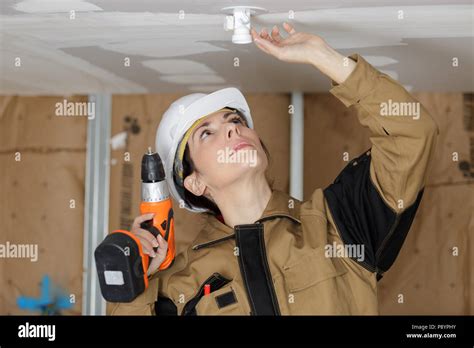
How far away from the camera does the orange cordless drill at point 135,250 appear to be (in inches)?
68.2

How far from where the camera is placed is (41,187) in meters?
2.68

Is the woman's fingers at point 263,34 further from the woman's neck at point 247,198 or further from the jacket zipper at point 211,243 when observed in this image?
the jacket zipper at point 211,243

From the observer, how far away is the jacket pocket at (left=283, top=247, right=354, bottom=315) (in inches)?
69.2

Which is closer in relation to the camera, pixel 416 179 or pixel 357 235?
pixel 416 179

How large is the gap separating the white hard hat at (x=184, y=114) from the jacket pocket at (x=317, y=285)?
449 millimetres

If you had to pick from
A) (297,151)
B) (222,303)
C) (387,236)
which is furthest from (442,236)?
(222,303)

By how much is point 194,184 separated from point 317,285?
49cm

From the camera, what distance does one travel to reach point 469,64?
2158mm

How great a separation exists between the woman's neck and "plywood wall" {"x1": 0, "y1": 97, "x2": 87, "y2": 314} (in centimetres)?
87

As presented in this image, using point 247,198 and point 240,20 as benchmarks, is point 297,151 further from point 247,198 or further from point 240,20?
point 240,20

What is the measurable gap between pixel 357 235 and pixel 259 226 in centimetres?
25
